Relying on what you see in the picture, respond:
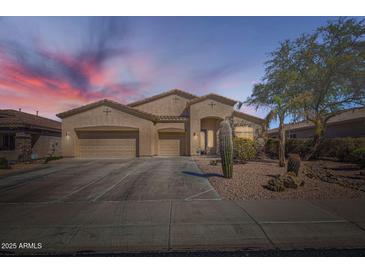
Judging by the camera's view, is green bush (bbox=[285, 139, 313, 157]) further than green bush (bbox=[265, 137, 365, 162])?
Yes

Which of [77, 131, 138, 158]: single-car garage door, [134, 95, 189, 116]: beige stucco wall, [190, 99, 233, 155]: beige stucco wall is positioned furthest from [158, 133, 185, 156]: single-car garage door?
[134, 95, 189, 116]: beige stucco wall

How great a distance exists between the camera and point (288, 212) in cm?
448

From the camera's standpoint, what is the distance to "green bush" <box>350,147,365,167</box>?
412 inches

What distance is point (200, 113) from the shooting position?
18.7m

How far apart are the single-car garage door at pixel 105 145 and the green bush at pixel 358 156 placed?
16256mm

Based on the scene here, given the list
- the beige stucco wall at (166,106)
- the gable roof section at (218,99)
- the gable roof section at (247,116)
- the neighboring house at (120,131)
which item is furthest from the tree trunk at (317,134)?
the beige stucco wall at (166,106)

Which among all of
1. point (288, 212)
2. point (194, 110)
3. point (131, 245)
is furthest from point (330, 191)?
point (194, 110)

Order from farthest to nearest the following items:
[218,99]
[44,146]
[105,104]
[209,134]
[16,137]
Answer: [209,134]
[218,99]
[44,146]
[105,104]
[16,137]

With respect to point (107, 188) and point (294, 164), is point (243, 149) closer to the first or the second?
point (294, 164)

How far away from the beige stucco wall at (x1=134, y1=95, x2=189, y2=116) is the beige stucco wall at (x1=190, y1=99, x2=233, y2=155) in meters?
3.43

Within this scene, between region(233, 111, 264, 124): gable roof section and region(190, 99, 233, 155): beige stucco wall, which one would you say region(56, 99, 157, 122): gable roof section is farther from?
region(233, 111, 264, 124): gable roof section

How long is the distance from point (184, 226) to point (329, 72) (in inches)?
547

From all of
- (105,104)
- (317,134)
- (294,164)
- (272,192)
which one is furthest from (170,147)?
(272,192)

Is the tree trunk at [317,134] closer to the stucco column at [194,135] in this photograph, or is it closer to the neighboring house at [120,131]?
the neighboring house at [120,131]
